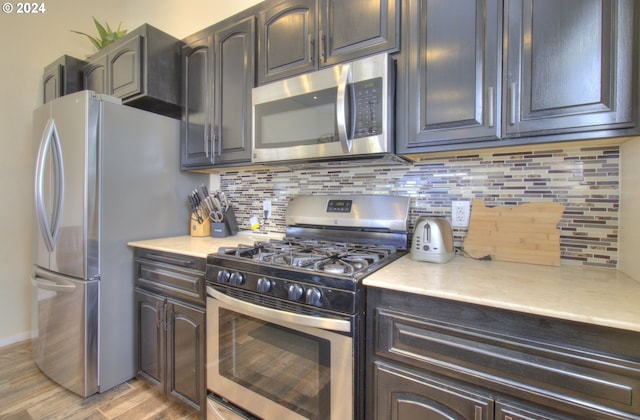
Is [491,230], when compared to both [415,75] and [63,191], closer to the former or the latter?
[415,75]

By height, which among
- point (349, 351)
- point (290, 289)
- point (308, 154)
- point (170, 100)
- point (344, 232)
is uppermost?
point (170, 100)

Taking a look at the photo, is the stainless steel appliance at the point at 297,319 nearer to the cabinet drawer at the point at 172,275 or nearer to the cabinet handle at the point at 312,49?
the cabinet drawer at the point at 172,275

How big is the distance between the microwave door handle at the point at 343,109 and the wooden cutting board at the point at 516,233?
2.27 feet

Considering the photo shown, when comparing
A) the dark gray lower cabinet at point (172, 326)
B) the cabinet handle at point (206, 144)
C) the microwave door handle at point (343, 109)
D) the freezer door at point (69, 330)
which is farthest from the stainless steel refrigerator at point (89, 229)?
the microwave door handle at point (343, 109)

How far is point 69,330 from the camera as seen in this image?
1696mm

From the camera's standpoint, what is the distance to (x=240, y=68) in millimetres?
1747

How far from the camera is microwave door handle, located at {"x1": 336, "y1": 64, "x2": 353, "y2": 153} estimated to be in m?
1.27

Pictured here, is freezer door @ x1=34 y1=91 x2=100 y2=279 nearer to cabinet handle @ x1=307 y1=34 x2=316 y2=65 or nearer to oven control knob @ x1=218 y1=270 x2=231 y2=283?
oven control knob @ x1=218 y1=270 x2=231 y2=283

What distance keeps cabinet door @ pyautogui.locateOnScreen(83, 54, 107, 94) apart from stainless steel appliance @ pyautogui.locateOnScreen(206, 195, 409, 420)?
1878mm

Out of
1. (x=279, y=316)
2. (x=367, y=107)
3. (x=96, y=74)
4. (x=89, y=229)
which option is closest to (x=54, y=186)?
(x=89, y=229)

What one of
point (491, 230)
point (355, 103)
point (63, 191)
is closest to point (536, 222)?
point (491, 230)

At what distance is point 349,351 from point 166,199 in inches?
67.5

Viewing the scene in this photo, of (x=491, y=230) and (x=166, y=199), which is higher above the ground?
(x=166, y=199)

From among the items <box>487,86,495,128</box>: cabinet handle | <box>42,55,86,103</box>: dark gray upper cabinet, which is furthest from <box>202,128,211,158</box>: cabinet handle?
<box>487,86,495,128</box>: cabinet handle
